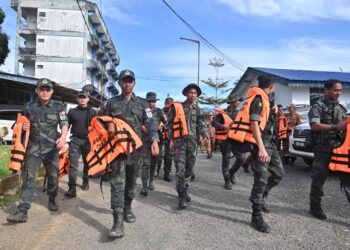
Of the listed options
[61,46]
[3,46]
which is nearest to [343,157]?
[3,46]

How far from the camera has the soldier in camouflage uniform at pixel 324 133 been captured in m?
5.57

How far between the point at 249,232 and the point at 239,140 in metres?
1.17

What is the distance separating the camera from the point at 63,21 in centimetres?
5109

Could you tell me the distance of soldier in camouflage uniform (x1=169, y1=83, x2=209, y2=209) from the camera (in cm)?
626

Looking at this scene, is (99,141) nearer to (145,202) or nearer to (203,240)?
(203,240)

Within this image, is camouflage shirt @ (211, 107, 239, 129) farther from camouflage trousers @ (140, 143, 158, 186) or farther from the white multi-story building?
the white multi-story building

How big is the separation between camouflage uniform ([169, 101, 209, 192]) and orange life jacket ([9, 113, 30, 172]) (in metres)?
2.28

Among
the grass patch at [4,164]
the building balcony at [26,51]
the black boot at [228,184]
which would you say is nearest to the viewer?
the grass patch at [4,164]

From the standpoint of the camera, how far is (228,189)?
25.9 ft

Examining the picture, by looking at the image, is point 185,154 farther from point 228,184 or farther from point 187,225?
point 228,184

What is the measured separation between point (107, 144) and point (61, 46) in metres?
48.9

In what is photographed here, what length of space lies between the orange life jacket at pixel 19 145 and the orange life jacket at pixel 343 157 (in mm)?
4179

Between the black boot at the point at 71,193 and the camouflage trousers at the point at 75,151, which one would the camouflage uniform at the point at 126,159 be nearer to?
the black boot at the point at 71,193

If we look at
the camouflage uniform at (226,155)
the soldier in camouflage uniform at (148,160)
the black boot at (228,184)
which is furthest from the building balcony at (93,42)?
the black boot at (228,184)
